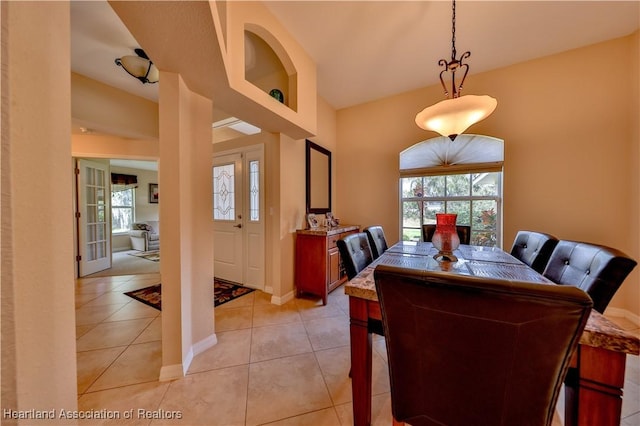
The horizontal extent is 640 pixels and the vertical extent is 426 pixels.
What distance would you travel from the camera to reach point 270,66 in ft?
8.95

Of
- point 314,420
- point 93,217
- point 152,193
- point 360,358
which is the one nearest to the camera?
point 360,358

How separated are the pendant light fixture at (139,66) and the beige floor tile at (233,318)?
273 centimetres

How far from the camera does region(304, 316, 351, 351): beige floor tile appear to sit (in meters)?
1.95

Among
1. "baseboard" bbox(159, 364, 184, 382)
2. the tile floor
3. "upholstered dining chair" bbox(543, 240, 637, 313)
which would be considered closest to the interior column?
"baseboard" bbox(159, 364, 184, 382)

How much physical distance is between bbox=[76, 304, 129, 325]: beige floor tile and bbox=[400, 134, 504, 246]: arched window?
3.95 metres

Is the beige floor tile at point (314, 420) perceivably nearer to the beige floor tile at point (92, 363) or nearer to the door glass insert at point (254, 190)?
the beige floor tile at point (92, 363)

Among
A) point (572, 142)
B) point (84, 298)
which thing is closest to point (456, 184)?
point (572, 142)

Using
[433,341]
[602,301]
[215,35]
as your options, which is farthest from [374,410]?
[215,35]

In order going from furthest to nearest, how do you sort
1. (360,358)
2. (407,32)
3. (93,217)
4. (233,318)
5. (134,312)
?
(93,217) < (134,312) < (233,318) < (407,32) < (360,358)

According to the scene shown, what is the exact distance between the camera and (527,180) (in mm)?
2664

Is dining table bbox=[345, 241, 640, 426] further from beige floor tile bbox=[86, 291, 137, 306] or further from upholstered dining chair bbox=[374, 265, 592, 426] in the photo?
beige floor tile bbox=[86, 291, 137, 306]

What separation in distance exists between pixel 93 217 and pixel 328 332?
4.96 metres

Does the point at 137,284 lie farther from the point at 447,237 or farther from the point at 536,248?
the point at 536,248

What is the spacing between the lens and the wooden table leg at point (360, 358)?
3.52 ft
